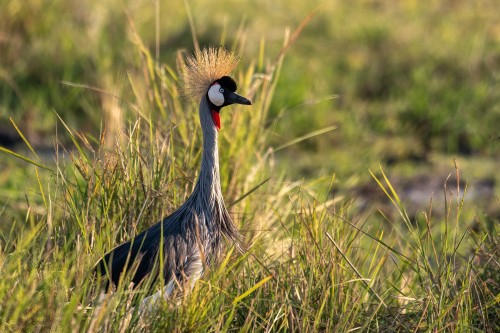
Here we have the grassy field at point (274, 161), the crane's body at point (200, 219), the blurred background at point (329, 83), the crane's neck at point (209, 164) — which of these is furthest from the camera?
the blurred background at point (329, 83)

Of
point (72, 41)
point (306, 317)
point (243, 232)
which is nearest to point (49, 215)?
point (306, 317)

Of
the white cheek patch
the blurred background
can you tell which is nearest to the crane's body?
the white cheek patch

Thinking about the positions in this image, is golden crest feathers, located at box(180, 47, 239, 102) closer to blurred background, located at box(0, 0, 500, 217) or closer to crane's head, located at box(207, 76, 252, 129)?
crane's head, located at box(207, 76, 252, 129)

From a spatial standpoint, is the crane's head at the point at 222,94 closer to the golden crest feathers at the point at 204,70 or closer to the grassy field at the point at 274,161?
the golden crest feathers at the point at 204,70

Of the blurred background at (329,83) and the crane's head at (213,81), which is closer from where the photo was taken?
the crane's head at (213,81)

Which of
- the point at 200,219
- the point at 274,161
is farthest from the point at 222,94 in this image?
the point at 274,161

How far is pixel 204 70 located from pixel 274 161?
2.65 meters

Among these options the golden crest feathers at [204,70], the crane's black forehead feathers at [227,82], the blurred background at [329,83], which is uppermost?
the golden crest feathers at [204,70]

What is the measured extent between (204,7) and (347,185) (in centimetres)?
341

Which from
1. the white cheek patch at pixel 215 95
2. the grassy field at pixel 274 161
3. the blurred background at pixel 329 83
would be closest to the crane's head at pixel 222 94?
the white cheek patch at pixel 215 95

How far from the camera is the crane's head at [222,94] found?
3.79 m

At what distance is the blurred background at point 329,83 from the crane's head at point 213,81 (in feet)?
7.27

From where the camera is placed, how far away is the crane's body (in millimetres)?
3557

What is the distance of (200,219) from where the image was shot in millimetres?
3709
